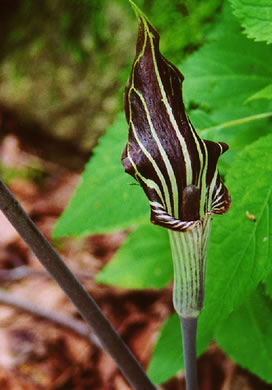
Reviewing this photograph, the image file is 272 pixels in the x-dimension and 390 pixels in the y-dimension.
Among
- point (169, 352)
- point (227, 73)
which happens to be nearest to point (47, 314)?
point (169, 352)

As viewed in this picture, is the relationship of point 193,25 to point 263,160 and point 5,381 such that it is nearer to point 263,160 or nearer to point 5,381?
point 263,160

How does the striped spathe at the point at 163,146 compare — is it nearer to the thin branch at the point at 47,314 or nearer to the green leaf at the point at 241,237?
the green leaf at the point at 241,237

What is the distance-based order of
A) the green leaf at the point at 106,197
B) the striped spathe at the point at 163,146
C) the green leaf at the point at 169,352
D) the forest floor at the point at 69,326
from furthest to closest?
the forest floor at the point at 69,326
the green leaf at the point at 169,352
the green leaf at the point at 106,197
the striped spathe at the point at 163,146

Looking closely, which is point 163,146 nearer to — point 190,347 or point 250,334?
point 190,347

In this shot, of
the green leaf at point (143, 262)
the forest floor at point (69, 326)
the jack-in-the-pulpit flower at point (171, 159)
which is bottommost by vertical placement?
the forest floor at point (69, 326)

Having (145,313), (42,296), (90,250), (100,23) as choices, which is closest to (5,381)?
(42,296)

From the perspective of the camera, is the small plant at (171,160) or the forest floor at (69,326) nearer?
the small plant at (171,160)

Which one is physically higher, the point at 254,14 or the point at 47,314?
the point at 254,14

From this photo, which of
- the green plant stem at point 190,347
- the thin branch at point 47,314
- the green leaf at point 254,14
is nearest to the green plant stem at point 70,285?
the green plant stem at point 190,347
